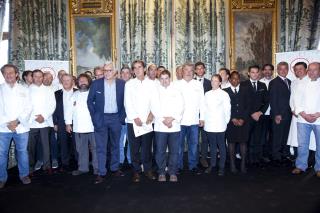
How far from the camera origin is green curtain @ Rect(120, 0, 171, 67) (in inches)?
288

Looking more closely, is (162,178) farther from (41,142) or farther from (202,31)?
(202,31)

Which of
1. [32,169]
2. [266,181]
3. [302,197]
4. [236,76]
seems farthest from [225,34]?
[32,169]

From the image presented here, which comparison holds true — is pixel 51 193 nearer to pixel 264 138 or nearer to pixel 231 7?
pixel 264 138

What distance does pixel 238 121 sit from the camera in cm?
489

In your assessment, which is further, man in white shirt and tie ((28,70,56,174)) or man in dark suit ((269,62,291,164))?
man in dark suit ((269,62,291,164))

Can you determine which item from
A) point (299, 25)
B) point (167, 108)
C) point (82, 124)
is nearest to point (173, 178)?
point (167, 108)

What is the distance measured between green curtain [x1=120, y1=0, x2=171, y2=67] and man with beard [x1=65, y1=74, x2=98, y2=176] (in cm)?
252

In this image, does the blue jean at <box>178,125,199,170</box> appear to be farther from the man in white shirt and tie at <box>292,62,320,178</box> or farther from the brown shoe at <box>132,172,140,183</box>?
the man in white shirt and tie at <box>292,62,320,178</box>

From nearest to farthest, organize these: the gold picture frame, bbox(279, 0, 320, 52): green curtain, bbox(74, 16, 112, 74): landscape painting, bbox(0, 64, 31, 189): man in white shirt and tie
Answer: bbox(0, 64, 31, 189): man in white shirt and tie, bbox(279, 0, 320, 52): green curtain, the gold picture frame, bbox(74, 16, 112, 74): landscape painting

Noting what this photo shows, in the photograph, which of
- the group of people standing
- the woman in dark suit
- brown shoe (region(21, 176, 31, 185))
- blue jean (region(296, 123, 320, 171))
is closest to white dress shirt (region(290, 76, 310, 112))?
the group of people standing

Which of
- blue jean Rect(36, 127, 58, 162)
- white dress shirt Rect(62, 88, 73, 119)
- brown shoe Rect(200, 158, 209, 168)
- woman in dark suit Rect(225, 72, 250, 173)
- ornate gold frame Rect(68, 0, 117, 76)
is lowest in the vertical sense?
brown shoe Rect(200, 158, 209, 168)

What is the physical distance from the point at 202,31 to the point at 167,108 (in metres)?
3.42

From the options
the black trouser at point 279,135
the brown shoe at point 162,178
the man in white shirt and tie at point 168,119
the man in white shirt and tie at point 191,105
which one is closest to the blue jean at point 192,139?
the man in white shirt and tie at point 191,105

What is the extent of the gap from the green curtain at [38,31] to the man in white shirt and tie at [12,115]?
10.5 feet
